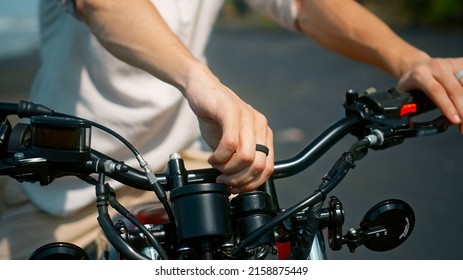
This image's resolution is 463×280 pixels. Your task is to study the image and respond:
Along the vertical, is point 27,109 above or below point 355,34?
below

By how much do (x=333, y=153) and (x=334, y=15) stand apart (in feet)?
11.2

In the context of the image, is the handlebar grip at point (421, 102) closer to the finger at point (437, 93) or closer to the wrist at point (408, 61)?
the finger at point (437, 93)

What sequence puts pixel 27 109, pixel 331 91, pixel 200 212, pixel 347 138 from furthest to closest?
pixel 331 91
pixel 347 138
pixel 27 109
pixel 200 212

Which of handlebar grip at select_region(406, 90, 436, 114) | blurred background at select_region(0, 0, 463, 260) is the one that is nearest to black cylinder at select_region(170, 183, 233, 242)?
handlebar grip at select_region(406, 90, 436, 114)

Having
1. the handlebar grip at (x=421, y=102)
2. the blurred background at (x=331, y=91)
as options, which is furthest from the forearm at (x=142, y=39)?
the blurred background at (x=331, y=91)

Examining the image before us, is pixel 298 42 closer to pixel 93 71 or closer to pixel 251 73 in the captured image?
pixel 251 73

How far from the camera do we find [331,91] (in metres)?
7.98

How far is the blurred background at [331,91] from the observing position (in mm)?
5039

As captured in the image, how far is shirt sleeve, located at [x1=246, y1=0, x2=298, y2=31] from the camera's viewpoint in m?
2.46

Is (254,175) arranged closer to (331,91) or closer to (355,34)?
(355,34)

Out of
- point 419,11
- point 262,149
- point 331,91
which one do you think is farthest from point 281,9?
point 419,11

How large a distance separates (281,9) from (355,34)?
266mm

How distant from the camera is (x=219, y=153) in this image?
1.46m

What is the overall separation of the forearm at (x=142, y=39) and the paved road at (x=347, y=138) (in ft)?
5.55
